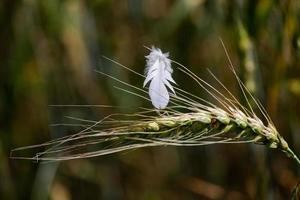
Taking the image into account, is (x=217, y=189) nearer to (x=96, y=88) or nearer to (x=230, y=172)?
(x=230, y=172)

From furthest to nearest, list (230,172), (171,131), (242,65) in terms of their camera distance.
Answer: (230,172), (242,65), (171,131)

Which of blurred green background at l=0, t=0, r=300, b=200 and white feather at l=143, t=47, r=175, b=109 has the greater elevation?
blurred green background at l=0, t=0, r=300, b=200

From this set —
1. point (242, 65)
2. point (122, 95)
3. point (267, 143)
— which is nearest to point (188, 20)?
point (122, 95)

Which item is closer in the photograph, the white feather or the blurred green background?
the white feather

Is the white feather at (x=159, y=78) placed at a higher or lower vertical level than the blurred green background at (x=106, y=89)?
lower
